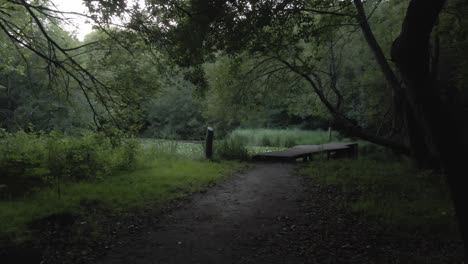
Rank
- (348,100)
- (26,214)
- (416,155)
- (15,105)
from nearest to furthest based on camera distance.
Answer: (26,214) → (416,155) → (348,100) → (15,105)

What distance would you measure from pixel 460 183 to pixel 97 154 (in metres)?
7.94

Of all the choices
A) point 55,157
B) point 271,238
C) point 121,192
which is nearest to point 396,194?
point 271,238

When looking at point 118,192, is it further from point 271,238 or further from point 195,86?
point 271,238

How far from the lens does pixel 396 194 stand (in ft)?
22.8


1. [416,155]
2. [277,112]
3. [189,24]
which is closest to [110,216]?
[189,24]

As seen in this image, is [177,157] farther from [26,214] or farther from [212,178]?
[26,214]

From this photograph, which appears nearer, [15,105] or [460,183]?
[460,183]

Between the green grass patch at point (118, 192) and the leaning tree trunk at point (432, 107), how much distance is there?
5.12 metres

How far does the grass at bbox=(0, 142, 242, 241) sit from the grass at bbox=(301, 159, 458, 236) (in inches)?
141

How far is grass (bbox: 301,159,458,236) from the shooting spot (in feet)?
16.7

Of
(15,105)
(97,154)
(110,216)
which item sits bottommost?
(110,216)

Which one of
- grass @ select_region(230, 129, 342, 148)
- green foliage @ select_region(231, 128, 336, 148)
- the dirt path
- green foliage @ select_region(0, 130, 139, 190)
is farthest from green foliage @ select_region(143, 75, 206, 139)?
the dirt path

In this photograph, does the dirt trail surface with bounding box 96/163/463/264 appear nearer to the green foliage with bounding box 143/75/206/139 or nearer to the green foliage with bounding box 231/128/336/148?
the green foliage with bounding box 231/128/336/148

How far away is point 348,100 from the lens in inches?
810
